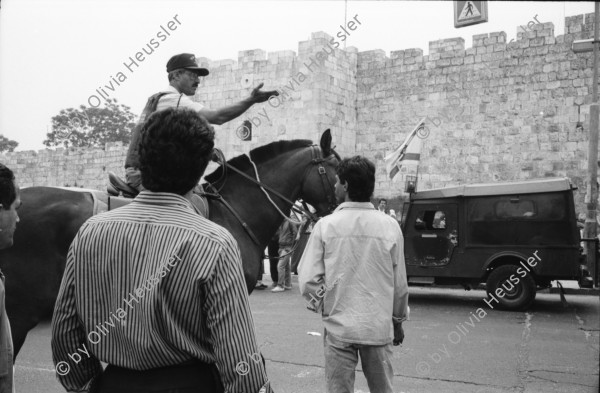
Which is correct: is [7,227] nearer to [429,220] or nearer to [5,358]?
[5,358]

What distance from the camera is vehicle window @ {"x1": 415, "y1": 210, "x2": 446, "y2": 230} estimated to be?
389 inches

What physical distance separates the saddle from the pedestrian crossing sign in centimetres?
262

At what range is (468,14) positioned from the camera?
15.7ft

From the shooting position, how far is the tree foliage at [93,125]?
4150 centimetres

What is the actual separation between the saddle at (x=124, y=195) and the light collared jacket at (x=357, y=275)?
134 centimetres

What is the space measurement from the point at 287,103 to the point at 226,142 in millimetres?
2839

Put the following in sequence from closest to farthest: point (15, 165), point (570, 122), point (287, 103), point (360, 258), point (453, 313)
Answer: point (360, 258) → point (453, 313) → point (570, 122) → point (287, 103) → point (15, 165)

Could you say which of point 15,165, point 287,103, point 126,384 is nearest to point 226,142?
point 287,103

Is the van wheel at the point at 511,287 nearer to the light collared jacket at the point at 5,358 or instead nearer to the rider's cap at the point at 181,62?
the rider's cap at the point at 181,62

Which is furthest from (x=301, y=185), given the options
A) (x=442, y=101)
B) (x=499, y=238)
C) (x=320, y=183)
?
(x=442, y=101)

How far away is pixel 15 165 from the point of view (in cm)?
2628

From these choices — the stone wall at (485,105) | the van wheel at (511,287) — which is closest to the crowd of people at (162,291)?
the van wheel at (511,287)

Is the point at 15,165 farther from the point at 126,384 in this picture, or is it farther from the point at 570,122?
the point at 126,384

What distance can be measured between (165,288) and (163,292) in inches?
0.5
